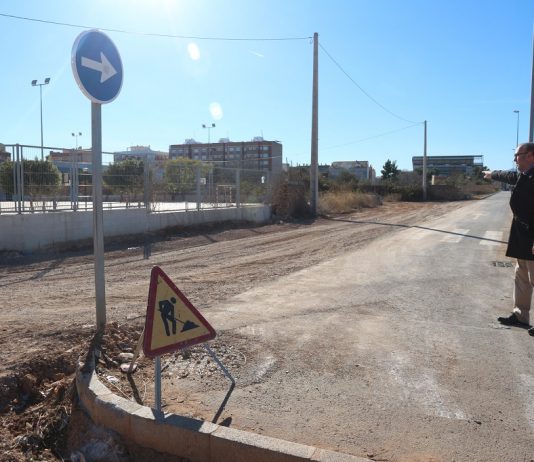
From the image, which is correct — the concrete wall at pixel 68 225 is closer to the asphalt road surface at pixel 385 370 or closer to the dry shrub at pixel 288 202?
the asphalt road surface at pixel 385 370

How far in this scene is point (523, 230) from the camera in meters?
5.48

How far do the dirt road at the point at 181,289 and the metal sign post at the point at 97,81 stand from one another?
0.80m

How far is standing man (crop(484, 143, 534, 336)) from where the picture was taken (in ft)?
17.6

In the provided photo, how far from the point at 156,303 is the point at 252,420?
1.10 m

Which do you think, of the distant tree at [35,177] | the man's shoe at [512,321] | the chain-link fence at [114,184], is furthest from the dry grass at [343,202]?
the man's shoe at [512,321]

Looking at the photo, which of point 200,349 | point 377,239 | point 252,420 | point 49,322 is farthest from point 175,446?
point 377,239

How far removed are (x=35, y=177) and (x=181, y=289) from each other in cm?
637

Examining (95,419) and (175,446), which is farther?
(95,419)

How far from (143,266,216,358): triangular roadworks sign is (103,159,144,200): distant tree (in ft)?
35.8

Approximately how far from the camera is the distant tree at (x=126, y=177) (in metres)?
14.2

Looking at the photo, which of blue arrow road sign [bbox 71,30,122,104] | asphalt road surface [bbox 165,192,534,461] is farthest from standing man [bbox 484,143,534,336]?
blue arrow road sign [bbox 71,30,122,104]

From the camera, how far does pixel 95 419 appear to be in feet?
12.2

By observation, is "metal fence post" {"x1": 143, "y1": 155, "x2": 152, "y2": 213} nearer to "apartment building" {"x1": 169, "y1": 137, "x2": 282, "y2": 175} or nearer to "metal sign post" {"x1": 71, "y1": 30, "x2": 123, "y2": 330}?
"metal sign post" {"x1": 71, "y1": 30, "x2": 123, "y2": 330}

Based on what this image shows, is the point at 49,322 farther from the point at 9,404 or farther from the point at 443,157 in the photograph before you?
the point at 443,157
